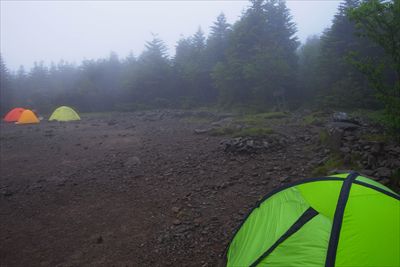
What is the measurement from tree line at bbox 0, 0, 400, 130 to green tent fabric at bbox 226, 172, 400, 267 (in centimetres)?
428

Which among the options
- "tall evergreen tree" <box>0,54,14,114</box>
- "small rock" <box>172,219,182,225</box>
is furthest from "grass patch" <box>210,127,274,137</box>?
"tall evergreen tree" <box>0,54,14,114</box>

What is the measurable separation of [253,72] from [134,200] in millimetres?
20632

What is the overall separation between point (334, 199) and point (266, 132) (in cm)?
915

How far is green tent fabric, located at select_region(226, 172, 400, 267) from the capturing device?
111 inches

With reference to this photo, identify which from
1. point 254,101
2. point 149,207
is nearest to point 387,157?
point 149,207

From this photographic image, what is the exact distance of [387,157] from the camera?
23.0 ft

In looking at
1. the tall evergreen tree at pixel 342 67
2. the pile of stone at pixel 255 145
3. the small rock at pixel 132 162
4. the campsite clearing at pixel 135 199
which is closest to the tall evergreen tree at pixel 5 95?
the campsite clearing at pixel 135 199

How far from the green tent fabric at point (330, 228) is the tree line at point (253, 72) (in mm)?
4276

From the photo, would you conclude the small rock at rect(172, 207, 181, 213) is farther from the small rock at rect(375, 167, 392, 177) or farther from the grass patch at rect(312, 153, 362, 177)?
Result: the small rock at rect(375, 167, 392, 177)

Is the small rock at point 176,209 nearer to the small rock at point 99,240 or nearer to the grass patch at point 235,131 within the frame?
the small rock at point 99,240

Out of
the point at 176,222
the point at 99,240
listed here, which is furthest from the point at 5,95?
the point at 176,222

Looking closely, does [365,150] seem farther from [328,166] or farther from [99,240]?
[99,240]

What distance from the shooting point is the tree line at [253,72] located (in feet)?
32.9

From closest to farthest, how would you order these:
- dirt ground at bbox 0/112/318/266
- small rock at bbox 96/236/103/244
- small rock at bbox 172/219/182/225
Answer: dirt ground at bbox 0/112/318/266 < small rock at bbox 96/236/103/244 < small rock at bbox 172/219/182/225
